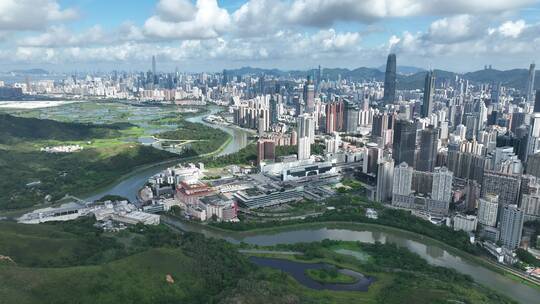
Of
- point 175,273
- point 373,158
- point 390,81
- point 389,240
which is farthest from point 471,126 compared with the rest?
point 175,273

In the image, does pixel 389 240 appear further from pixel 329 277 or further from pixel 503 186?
pixel 503 186

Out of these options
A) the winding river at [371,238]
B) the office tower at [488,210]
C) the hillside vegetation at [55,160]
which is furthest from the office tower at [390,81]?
the winding river at [371,238]

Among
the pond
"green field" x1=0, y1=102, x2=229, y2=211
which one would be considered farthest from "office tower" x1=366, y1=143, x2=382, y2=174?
"green field" x1=0, y1=102, x2=229, y2=211

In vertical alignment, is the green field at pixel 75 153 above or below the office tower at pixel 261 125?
below

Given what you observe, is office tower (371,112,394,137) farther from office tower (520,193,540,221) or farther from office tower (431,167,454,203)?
office tower (520,193,540,221)

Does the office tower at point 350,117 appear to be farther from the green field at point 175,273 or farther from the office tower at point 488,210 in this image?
the green field at point 175,273

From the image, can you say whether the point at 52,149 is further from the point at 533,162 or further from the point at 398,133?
the point at 533,162
